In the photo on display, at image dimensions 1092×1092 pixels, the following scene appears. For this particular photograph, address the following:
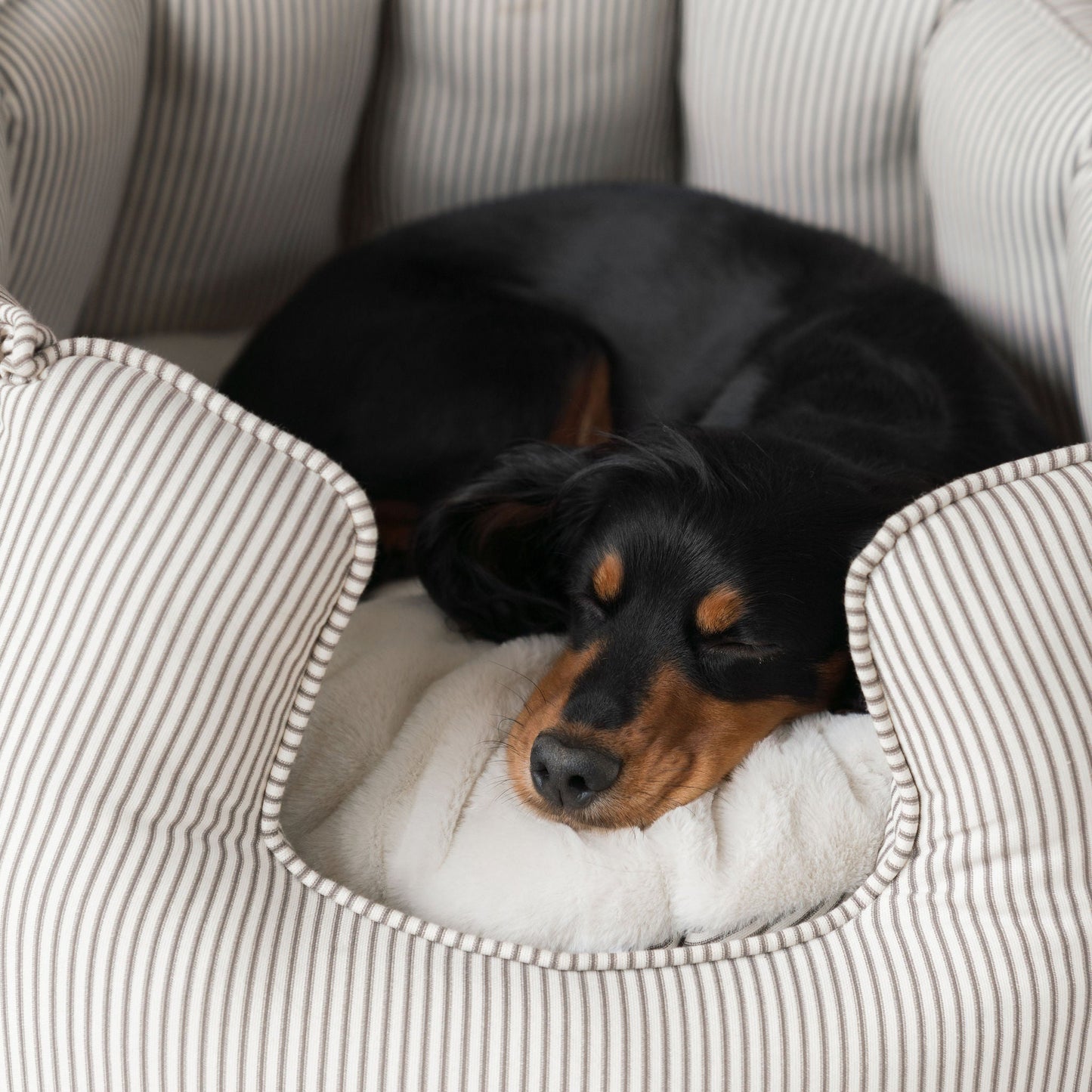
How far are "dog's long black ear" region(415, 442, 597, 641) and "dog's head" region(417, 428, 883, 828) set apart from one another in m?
0.13

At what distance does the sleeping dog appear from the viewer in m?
1.37

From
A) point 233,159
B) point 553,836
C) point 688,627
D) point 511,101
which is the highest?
point 511,101

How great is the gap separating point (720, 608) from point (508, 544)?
459 millimetres

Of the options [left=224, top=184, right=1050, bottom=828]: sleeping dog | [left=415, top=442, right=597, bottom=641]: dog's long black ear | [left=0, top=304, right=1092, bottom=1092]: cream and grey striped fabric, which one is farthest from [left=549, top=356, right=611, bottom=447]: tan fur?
[left=0, top=304, right=1092, bottom=1092]: cream and grey striped fabric

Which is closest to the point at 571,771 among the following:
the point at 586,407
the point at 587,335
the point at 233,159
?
the point at 586,407

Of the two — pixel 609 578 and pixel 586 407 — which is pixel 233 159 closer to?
pixel 586 407

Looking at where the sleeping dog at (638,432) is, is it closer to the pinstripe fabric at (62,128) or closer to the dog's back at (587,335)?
the dog's back at (587,335)

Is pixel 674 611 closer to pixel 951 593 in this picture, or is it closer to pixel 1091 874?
pixel 951 593

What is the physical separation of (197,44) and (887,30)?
1.23 m

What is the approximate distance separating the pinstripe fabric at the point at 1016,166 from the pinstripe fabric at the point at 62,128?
4.58 feet

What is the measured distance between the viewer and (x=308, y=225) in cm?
239

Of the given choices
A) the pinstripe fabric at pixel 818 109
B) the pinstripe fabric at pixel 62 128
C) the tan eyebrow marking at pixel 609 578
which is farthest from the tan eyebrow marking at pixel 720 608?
the pinstripe fabric at pixel 818 109

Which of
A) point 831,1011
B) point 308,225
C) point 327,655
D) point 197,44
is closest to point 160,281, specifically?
point 308,225

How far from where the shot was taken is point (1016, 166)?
1.89 m
